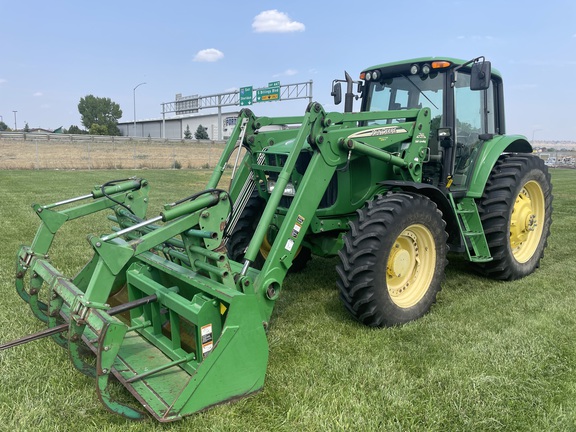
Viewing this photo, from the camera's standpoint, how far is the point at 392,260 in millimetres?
4266

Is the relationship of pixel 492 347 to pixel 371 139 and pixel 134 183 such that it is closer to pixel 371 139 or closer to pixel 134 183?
pixel 371 139

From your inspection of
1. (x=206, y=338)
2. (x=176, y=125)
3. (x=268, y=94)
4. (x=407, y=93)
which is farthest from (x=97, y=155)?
(x=176, y=125)

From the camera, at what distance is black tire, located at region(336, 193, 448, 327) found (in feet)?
12.7

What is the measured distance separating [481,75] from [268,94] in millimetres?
38731

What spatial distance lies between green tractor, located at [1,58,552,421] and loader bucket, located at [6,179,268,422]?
0.01 meters

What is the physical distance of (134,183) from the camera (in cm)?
426

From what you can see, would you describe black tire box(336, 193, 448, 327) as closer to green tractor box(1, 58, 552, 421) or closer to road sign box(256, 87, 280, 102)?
green tractor box(1, 58, 552, 421)

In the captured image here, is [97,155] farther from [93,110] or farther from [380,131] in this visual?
[93,110]

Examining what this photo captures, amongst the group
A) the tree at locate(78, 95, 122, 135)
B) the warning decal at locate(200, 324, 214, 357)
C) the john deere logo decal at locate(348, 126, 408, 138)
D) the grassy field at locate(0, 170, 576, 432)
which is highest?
the tree at locate(78, 95, 122, 135)

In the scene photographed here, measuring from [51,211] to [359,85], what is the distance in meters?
3.93

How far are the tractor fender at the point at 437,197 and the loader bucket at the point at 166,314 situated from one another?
1670 millimetres

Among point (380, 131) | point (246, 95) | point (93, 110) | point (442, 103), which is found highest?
point (93, 110)

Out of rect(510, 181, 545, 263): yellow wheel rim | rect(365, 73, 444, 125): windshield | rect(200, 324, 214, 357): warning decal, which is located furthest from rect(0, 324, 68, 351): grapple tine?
rect(510, 181, 545, 263): yellow wheel rim

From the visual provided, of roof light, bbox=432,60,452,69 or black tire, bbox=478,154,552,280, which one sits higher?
roof light, bbox=432,60,452,69
